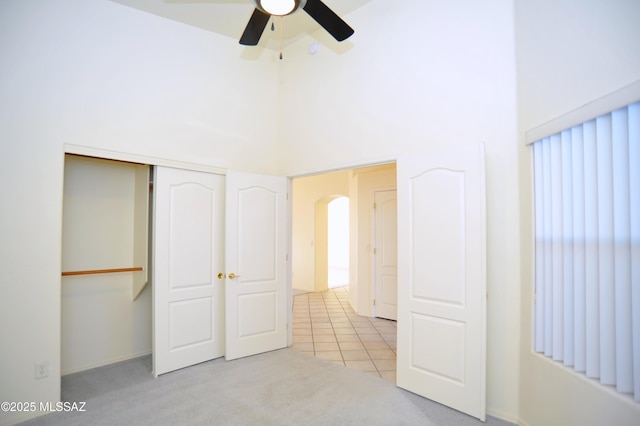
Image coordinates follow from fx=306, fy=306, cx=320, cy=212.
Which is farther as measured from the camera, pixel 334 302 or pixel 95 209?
pixel 334 302

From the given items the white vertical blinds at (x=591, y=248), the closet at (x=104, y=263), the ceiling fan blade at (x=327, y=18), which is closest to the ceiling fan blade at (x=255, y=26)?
the ceiling fan blade at (x=327, y=18)

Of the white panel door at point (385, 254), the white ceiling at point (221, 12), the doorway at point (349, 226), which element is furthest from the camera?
the doorway at point (349, 226)

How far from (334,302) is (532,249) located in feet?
15.2

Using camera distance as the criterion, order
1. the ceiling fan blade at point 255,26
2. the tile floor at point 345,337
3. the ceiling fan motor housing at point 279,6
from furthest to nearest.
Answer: the tile floor at point 345,337, the ceiling fan blade at point 255,26, the ceiling fan motor housing at point 279,6

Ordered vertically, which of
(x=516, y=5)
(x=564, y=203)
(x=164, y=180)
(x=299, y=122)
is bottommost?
(x=564, y=203)

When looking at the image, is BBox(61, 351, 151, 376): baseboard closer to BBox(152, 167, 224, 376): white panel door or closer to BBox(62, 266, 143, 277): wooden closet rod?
BBox(152, 167, 224, 376): white panel door

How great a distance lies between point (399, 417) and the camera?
2391 millimetres

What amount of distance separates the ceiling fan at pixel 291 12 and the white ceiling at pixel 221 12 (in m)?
1.09

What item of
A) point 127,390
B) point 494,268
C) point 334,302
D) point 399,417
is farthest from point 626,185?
point 334,302

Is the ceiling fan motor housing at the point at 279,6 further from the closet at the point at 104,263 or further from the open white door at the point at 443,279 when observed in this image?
the closet at the point at 104,263

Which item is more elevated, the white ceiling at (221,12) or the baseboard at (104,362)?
the white ceiling at (221,12)

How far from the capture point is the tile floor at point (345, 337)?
346cm

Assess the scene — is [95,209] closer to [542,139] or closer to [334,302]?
[542,139]

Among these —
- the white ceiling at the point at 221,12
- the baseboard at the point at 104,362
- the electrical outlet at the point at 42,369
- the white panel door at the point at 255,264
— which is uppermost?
the white ceiling at the point at 221,12
